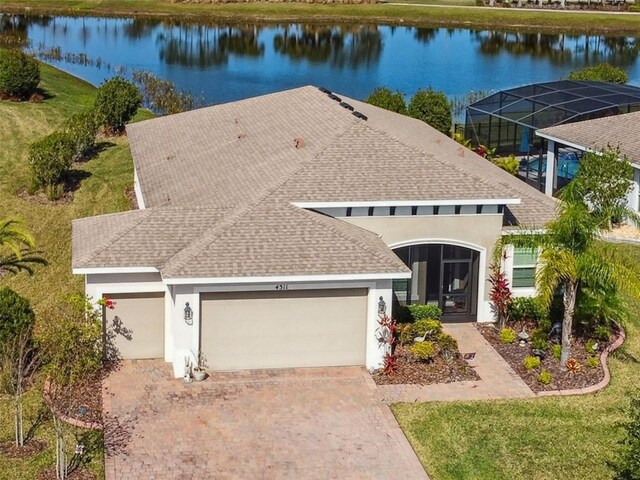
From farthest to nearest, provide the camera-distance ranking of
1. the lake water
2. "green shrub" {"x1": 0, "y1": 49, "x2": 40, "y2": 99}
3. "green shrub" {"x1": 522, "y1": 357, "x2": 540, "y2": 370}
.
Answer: the lake water
"green shrub" {"x1": 0, "y1": 49, "x2": 40, "y2": 99}
"green shrub" {"x1": 522, "y1": 357, "x2": 540, "y2": 370}

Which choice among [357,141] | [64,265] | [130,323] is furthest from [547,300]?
[64,265]

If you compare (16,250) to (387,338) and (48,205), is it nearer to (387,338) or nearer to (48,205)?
(48,205)

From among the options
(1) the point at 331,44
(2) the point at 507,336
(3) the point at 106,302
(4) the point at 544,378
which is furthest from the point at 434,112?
(1) the point at 331,44

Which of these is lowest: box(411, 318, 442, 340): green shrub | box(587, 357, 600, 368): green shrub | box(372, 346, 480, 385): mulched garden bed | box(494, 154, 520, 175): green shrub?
box(372, 346, 480, 385): mulched garden bed

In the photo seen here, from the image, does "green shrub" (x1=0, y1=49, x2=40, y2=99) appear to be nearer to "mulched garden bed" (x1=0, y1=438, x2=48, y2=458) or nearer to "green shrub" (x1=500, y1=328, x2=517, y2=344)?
"green shrub" (x1=500, y1=328, x2=517, y2=344)

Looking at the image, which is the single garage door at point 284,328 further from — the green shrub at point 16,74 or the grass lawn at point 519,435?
the green shrub at point 16,74

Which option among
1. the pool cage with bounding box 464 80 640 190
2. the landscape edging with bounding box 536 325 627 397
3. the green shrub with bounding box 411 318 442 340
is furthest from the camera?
the pool cage with bounding box 464 80 640 190

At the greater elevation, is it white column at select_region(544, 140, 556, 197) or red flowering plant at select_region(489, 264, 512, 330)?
white column at select_region(544, 140, 556, 197)

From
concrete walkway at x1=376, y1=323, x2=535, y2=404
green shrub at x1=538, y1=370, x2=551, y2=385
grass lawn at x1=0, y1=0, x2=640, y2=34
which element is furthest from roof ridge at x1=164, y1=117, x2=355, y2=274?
grass lawn at x1=0, y1=0, x2=640, y2=34
